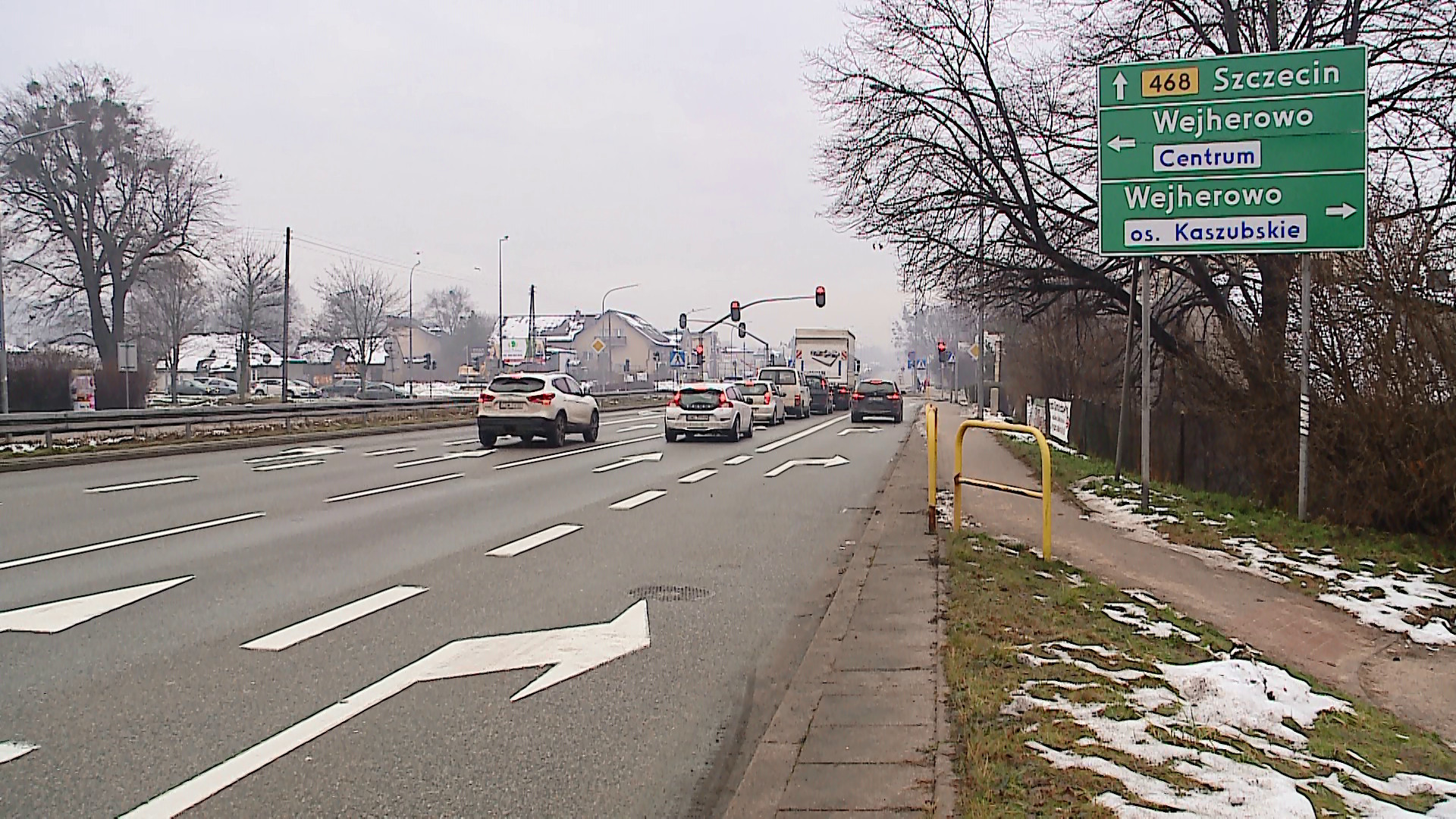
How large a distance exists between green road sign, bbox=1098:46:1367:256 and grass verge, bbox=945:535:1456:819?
6173mm

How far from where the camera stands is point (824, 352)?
56.3 meters

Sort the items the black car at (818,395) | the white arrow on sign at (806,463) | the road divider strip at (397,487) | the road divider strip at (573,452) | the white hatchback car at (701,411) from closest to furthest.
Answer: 1. the road divider strip at (397,487)
2. the white arrow on sign at (806,463)
3. the road divider strip at (573,452)
4. the white hatchback car at (701,411)
5. the black car at (818,395)

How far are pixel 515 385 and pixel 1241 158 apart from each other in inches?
659

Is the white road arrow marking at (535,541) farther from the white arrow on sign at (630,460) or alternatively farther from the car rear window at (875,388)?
the car rear window at (875,388)

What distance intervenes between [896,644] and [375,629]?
3.40 metres

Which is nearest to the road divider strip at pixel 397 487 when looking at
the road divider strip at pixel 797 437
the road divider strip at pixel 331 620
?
the road divider strip at pixel 331 620

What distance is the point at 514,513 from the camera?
13.7 meters

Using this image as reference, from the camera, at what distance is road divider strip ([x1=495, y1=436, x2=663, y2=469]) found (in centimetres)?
2122

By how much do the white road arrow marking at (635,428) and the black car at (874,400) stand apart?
9.41m

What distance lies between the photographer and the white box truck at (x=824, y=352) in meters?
56.0

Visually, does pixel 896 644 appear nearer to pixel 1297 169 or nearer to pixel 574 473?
pixel 1297 169

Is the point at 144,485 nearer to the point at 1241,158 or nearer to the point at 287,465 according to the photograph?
the point at 287,465

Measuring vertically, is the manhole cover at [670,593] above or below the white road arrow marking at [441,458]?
below

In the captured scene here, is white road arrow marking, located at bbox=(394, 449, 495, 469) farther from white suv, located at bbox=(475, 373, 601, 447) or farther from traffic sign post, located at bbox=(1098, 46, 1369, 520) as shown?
traffic sign post, located at bbox=(1098, 46, 1369, 520)
